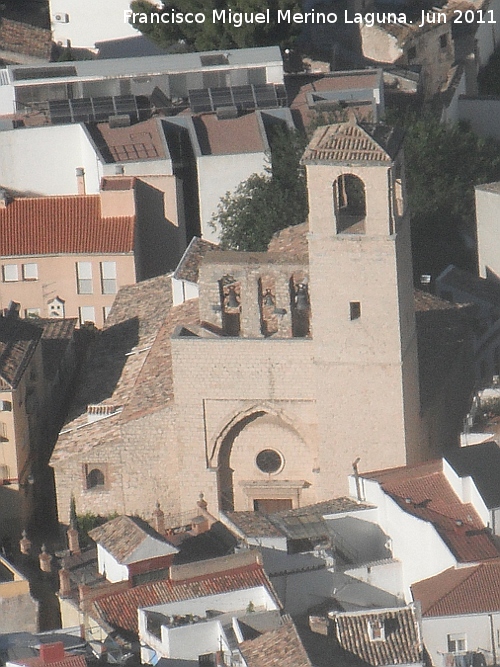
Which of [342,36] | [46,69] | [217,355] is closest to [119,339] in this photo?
[217,355]

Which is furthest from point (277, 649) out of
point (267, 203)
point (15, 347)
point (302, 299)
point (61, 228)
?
point (61, 228)

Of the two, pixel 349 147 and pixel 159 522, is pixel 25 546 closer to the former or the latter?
pixel 159 522

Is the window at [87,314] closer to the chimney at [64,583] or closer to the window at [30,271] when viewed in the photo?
the window at [30,271]

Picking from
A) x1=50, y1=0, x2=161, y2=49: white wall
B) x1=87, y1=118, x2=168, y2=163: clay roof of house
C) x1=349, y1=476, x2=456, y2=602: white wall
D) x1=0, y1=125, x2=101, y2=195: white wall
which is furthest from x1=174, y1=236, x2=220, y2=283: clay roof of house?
x1=50, y1=0, x2=161, y2=49: white wall

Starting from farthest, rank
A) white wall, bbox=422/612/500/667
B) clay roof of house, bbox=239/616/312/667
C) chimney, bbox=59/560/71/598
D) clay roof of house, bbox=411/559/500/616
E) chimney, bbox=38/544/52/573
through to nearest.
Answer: chimney, bbox=38/544/52/573
chimney, bbox=59/560/71/598
clay roof of house, bbox=411/559/500/616
white wall, bbox=422/612/500/667
clay roof of house, bbox=239/616/312/667

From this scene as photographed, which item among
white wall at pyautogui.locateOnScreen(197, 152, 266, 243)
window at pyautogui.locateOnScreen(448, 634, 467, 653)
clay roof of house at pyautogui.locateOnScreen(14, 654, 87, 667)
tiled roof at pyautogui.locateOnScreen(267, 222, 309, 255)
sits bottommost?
window at pyautogui.locateOnScreen(448, 634, 467, 653)

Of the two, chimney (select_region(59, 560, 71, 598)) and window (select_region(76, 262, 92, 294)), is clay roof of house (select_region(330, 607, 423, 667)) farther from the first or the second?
window (select_region(76, 262, 92, 294))

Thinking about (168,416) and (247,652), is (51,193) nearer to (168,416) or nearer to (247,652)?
(168,416)
